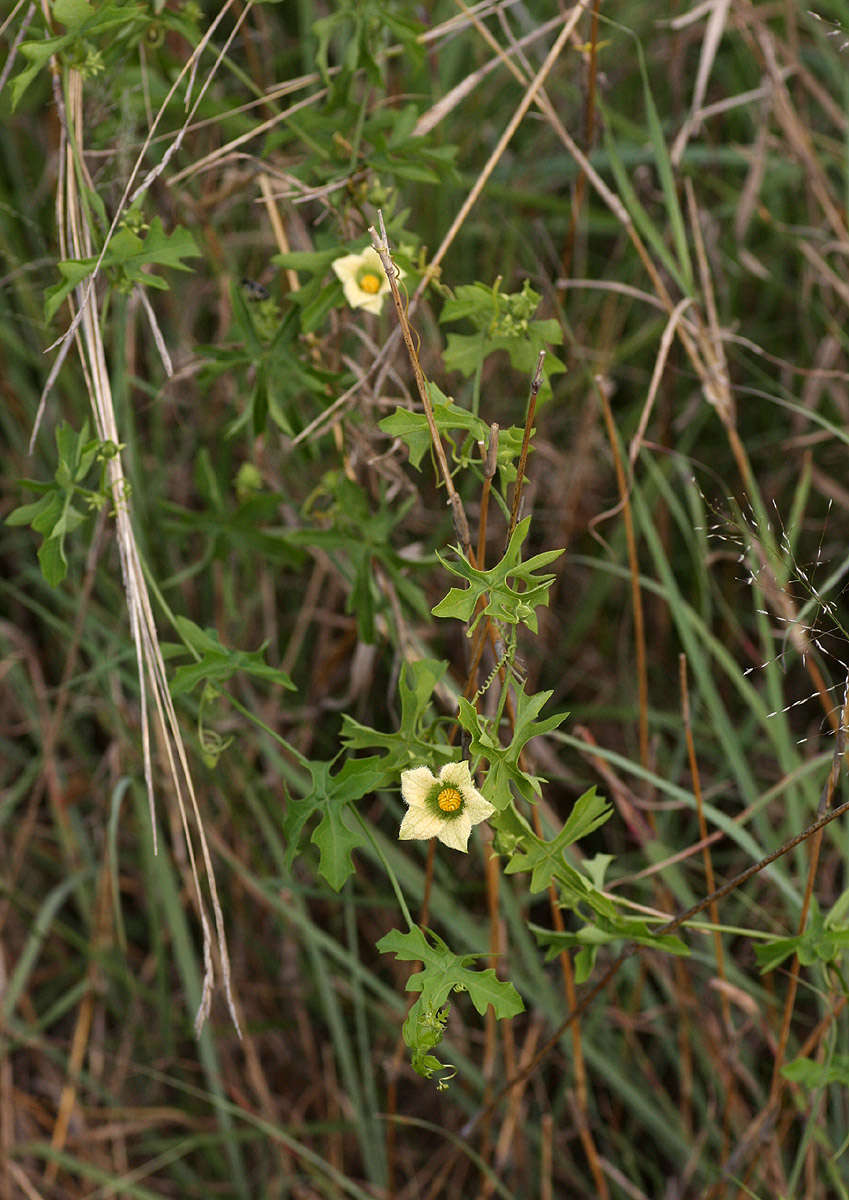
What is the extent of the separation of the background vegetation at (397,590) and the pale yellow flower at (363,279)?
0.02m

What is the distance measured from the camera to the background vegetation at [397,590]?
1195 millimetres

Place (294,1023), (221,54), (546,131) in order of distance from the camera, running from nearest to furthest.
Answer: (221,54), (294,1023), (546,131)

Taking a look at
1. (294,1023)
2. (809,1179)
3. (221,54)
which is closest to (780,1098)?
(809,1179)

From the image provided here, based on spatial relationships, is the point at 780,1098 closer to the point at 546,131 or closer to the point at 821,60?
the point at 546,131

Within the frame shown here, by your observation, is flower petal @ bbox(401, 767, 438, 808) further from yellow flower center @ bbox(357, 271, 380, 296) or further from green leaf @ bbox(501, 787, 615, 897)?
yellow flower center @ bbox(357, 271, 380, 296)

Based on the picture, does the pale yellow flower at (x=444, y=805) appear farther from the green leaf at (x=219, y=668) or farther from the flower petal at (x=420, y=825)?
the green leaf at (x=219, y=668)

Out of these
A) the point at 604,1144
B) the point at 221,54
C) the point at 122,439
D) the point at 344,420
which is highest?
the point at 221,54

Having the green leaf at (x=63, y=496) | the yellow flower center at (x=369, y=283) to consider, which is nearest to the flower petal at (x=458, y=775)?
the green leaf at (x=63, y=496)

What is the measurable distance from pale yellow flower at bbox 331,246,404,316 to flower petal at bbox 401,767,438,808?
45cm

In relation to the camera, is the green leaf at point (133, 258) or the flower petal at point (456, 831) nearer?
the flower petal at point (456, 831)

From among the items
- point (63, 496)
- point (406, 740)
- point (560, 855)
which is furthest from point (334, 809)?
point (63, 496)

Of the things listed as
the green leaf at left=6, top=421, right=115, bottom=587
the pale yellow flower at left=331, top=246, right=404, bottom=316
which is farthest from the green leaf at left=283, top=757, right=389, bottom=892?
the pale yellow flower at left=331, top=246, right=404, bottom=316

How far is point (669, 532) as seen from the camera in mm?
1845

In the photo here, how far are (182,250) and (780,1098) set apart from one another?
109cm
